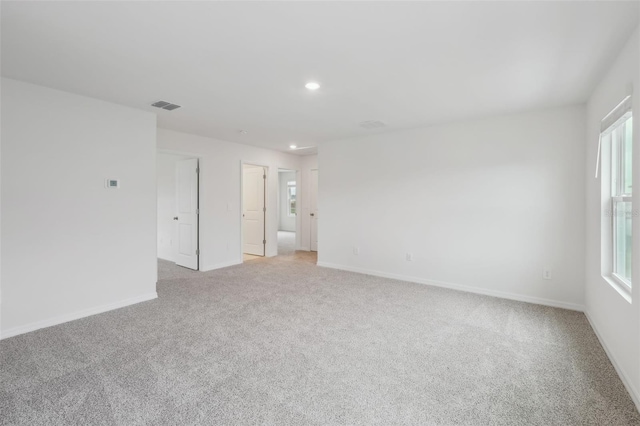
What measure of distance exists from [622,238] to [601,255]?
0.26m

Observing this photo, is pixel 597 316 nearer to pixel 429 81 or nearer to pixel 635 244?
pixel 635 244

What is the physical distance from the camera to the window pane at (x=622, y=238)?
7.77ft

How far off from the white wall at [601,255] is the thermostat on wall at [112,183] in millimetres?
4666

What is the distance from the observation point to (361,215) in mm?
5246

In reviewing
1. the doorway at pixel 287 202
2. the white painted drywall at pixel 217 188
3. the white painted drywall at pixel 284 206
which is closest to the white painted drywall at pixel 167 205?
the white painted drywall at pixel 217 188

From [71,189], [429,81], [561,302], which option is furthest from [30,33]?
[561,302]

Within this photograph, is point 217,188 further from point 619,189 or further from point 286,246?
point 619,189

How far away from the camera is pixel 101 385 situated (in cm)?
202

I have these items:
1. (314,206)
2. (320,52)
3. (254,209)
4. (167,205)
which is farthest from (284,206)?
(320,52)

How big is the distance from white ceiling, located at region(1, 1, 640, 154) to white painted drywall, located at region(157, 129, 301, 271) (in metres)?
1.43

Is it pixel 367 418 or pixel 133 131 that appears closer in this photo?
pixel 367 418

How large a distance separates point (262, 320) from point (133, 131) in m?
2.76

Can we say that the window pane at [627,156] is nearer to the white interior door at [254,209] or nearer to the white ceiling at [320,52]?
the white ceiling at [320,52]

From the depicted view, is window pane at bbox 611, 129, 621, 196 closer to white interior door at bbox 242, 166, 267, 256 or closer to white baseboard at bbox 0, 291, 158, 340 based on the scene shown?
white baseboard at bbox 0, 291, 158, 340
